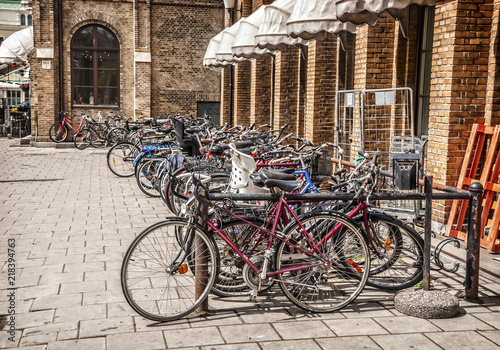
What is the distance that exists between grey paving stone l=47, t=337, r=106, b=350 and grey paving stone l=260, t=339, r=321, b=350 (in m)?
1.09

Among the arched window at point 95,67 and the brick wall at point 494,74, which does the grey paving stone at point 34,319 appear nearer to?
the brick wall at point 494,74

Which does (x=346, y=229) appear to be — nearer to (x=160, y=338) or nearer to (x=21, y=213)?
(x=160, y=338)

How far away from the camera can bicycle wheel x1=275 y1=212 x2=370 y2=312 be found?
4531 mm

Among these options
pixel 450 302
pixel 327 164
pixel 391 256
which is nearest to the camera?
pixel 450 302

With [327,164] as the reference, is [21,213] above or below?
below

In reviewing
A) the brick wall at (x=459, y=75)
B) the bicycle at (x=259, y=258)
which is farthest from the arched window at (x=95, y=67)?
the bicycle at (x=259, y=258)

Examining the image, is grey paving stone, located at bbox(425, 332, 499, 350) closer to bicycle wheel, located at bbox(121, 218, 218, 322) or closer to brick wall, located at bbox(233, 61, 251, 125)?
bicycle wheel, located at bbox(121, 218, 218, 322)

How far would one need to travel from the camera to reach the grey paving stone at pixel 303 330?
409 centimetres

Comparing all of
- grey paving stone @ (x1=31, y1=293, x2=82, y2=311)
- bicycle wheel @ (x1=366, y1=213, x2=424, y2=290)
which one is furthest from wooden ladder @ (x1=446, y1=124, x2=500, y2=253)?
grey paving stone @ (x1=31, y1=293, x2=82, y2=311)

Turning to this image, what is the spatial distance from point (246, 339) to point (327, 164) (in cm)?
304

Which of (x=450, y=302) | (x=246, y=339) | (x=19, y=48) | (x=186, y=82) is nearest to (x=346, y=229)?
(x=450, y=302)

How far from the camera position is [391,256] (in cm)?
505

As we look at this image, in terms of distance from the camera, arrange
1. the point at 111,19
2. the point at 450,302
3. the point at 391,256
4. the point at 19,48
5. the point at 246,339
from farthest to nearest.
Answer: the point at 19,48 → the point at 111,19 → the point at 391,256 → the point at 450,302 → the point at 246,339

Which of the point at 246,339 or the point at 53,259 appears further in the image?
the point at 53,259
